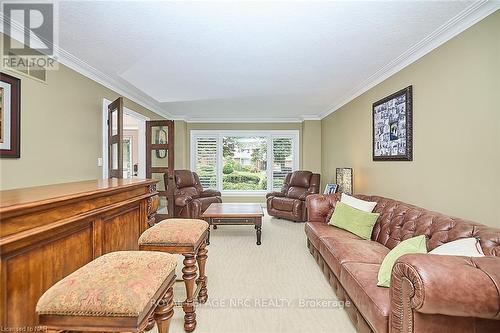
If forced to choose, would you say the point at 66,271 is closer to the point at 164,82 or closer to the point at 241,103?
the point at 164,82

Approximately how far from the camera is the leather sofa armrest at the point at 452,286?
1.11 metres

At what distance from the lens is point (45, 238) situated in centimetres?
114

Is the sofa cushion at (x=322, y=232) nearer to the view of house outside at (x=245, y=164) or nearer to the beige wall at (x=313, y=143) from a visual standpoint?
the beige wall at (x=313, y=143)

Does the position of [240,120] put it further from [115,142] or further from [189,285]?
[189,285]

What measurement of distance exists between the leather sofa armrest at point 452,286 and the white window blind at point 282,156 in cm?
610

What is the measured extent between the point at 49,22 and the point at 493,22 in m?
3.78

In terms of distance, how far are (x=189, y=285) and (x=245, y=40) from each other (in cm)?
235

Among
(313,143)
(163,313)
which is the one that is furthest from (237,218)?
(313,143)

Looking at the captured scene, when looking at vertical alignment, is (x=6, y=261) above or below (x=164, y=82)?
below

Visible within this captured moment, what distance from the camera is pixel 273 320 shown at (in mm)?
2043

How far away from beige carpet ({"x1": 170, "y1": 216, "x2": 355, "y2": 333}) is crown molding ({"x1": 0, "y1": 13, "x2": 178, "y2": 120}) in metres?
2.95

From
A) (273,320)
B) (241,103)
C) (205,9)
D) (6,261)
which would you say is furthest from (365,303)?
(241,103)

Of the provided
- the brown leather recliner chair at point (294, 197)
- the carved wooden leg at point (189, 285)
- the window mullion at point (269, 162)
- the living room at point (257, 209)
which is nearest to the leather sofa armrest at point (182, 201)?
the living room at point (257, 209)

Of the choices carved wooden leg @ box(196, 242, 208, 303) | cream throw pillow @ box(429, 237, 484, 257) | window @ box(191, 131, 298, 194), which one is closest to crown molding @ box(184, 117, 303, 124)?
window @ box(191, 131, 298, 194)
